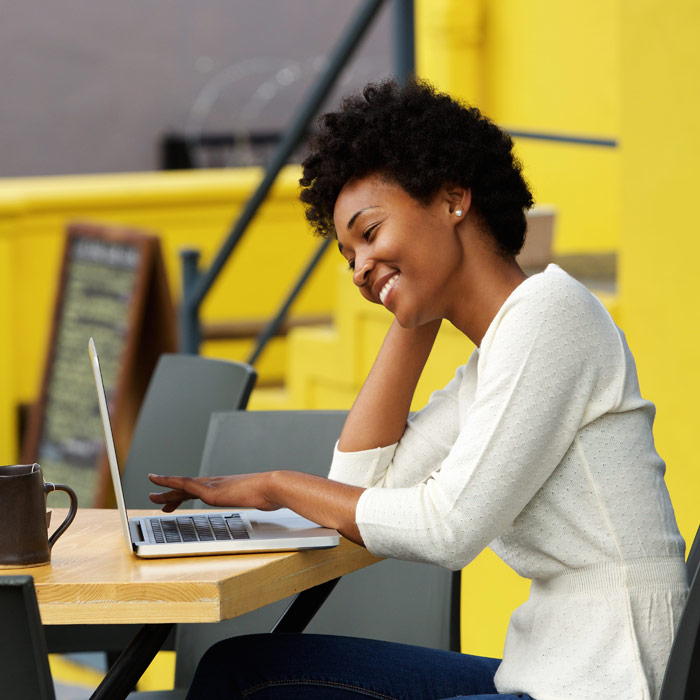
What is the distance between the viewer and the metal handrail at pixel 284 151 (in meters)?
3.81

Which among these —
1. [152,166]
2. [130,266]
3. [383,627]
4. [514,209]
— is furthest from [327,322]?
[514,209]

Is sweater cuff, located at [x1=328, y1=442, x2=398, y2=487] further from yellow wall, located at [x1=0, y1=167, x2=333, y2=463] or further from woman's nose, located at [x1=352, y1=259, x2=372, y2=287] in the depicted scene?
yellow wall, located at [x1=0, y1=167, x2=333, y2=463]

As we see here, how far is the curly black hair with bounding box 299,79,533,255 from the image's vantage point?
1755 millimetres

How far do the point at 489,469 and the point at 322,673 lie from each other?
1.51 feet

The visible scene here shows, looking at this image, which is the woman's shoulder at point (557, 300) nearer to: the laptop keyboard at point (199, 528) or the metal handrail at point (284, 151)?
the laptop keyboard at point (199, 528)

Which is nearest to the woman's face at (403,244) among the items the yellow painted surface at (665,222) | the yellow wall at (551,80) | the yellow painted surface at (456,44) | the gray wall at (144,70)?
the yellow painted surface at (665,222)

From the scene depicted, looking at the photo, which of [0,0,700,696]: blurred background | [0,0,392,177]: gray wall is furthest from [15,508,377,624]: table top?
[0,0,392,177]: gray wall

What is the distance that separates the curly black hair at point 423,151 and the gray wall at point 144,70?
7.07 meters

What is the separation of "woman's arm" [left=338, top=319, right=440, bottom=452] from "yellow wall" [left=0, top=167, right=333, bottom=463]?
4.24 meters

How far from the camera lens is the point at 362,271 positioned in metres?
→ 1.79

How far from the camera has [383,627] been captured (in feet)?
7.48

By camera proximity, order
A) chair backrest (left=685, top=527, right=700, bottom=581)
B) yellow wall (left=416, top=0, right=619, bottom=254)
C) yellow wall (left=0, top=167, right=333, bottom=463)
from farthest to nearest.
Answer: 1. yellow wall (left=0, top=167, right=333, bottom=463)
2. yellow wall (left=416, top=0, right=619, bottom=254)
3. chair backrest (left=685, top=527, right=700, bottom=581)

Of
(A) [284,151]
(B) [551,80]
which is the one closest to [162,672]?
(A) [284,151]

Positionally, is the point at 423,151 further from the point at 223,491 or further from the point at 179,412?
the point at 179,412
